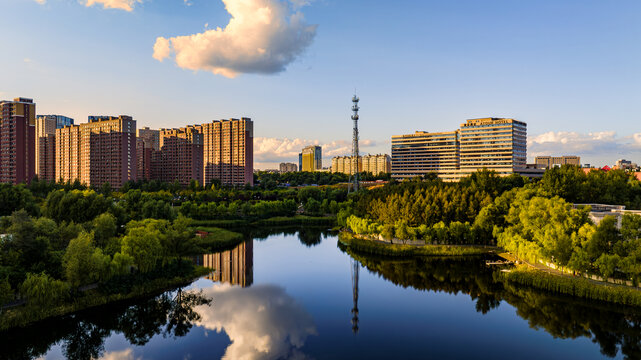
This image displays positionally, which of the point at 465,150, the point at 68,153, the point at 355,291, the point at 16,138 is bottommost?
the point at 355,291

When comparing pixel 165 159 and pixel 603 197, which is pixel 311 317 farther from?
pixel 165 159

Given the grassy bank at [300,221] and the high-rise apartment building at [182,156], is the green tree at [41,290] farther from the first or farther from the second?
the high-rise apartment building at [182,156]

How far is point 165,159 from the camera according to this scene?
381 feet

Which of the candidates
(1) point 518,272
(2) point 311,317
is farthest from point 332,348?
(1) point 518,272

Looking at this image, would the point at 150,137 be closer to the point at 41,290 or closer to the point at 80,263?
the point at 80,263

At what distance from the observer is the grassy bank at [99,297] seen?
23312 mm

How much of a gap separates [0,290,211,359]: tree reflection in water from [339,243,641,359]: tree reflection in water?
723 inches

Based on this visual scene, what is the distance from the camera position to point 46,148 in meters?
104

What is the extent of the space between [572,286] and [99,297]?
33.8m

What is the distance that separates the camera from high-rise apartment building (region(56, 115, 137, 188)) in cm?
9038

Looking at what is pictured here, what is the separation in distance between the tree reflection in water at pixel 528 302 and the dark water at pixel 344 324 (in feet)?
0.30

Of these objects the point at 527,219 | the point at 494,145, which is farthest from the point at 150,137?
the point at 527,219

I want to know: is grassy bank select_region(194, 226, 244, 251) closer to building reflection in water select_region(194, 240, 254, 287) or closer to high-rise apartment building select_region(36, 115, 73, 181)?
building reflection in water select_region(194, 240, 254, 287)

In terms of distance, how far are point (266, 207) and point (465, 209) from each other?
1505 inches
